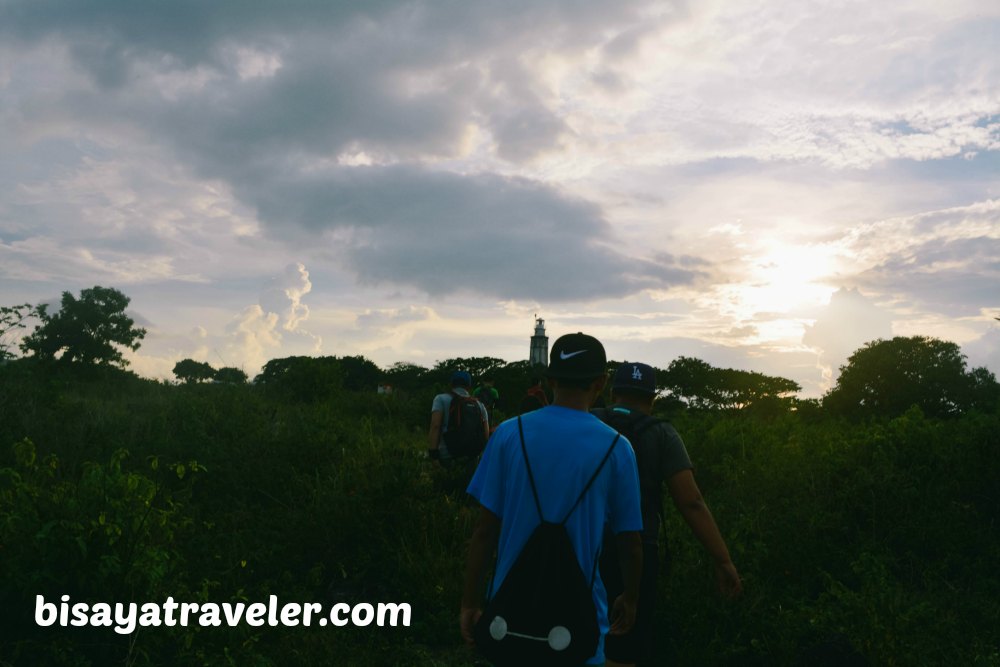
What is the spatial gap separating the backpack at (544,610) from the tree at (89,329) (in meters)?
36.1

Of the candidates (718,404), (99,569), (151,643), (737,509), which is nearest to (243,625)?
(151,643)

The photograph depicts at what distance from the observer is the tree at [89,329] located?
115 feet

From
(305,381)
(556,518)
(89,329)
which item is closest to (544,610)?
(556,518)

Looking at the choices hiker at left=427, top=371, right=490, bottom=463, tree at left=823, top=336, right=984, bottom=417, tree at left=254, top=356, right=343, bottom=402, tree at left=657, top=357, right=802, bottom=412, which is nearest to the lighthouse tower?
tree at left=657, top=357, right=802, bottom=412

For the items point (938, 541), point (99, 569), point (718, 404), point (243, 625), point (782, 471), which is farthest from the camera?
point (718, 404)

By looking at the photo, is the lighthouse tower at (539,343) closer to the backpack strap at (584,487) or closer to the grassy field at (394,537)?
the grassy field at (394,537)

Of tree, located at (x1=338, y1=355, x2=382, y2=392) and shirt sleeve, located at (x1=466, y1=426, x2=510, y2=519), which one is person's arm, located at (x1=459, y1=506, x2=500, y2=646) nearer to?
shirt sleeve, located at (x1=466, y1=426, x2=510, y2=519)

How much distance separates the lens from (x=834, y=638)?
5.46 metres

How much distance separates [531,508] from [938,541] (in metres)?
7.07

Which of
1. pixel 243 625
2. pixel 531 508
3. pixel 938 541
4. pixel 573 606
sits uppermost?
pixel 531 508

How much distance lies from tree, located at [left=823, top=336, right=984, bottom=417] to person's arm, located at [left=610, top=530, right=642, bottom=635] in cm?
3605

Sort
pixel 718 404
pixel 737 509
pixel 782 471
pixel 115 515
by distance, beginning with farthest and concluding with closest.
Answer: pixel 718 404, pixel 782 471, pixel 737 509, pixel 115 515

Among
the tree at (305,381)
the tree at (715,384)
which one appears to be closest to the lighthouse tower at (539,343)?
the tree at (715,384)

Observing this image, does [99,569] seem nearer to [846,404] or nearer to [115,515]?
[115,515]
